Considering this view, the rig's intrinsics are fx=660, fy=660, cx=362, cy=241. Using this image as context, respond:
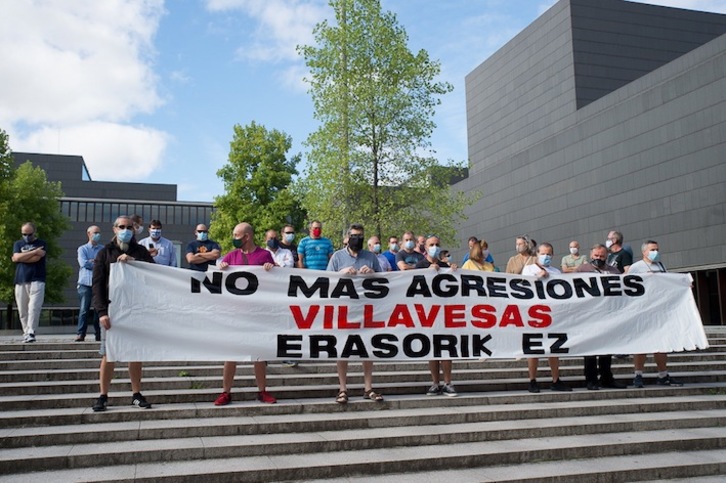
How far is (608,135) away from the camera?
44062mm

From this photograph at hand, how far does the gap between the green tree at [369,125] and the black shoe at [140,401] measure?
1699 cm

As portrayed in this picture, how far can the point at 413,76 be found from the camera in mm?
24641

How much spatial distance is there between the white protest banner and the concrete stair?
0.62 meters

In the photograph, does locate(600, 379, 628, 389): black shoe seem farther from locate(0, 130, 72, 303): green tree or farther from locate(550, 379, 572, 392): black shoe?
locate(0, 130, 72, 303): green tree

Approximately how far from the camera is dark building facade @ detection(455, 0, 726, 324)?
117ft

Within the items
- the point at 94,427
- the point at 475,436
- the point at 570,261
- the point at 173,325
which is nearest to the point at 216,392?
the point at 173,325

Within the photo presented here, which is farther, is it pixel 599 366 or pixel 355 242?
pixel 599 366

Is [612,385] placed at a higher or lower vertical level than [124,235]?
lower

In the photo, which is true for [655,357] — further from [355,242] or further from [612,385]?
[355,242]

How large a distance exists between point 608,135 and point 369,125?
25.4m

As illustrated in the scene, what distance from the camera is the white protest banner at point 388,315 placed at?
787 cm

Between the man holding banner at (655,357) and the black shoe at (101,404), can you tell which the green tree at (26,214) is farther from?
the man holding banner at (655,357)

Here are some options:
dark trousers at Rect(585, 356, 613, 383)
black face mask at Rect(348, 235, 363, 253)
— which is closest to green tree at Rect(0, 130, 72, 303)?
black face mask at Rect(348, 235, 363, 253)

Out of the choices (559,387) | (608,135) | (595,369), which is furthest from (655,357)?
(608,135)
